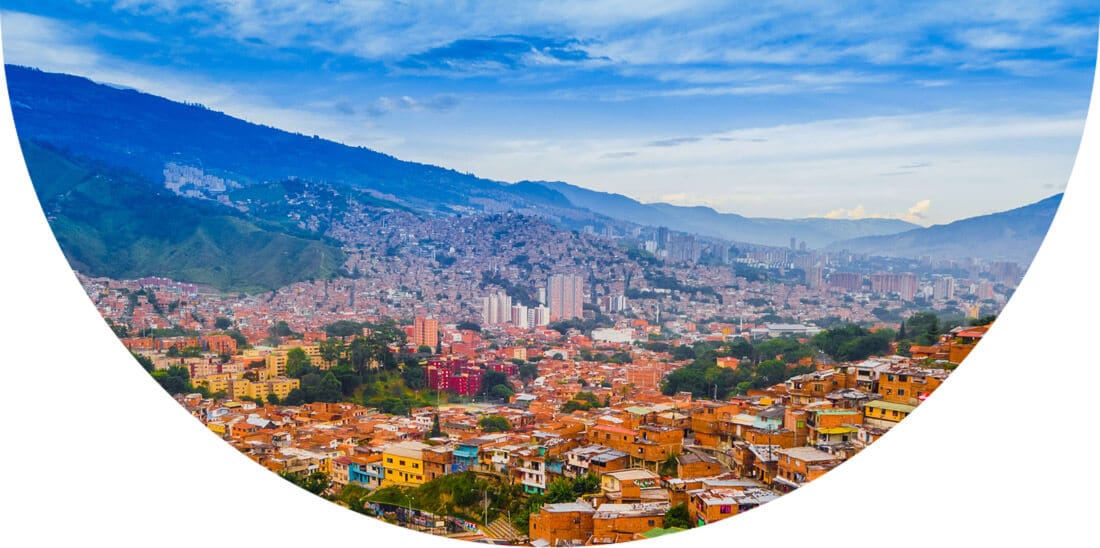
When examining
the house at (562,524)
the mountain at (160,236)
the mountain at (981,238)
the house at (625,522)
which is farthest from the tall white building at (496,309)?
the house at (625,522)

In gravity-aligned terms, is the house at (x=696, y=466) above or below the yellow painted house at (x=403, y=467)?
above

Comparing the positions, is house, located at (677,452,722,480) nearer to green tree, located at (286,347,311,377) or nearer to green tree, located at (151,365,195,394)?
green tree, located at (286,347,311,377)

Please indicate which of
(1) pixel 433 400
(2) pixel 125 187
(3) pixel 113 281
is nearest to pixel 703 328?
(1) pixel 433 400

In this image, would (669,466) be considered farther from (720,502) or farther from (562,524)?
(562,524)

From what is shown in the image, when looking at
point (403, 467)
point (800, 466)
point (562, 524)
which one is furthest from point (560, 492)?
point (800, 466)

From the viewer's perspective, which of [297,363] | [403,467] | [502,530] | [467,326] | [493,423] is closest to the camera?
[502,530]

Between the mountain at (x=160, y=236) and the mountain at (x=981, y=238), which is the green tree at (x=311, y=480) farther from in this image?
the mountain at (x=160, y=236)
